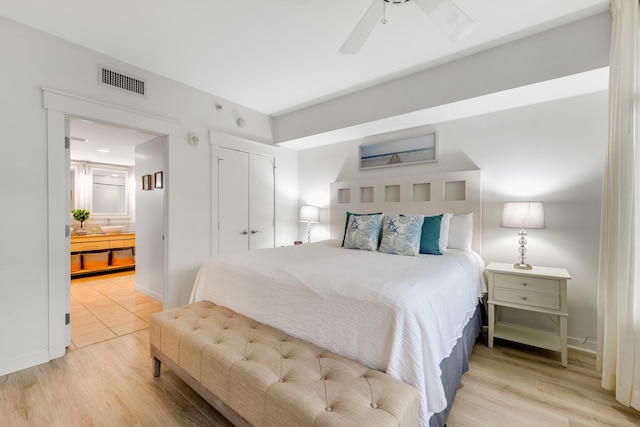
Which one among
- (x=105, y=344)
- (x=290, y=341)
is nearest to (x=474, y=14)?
(x=290, y=341)

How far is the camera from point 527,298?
7.44 feet

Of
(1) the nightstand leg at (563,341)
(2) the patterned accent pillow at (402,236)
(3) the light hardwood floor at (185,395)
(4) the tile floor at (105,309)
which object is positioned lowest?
(4) the tile floor at (105,309)

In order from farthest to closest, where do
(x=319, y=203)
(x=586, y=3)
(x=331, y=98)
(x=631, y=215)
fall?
(x=319, y=203) < (x=331, y=98) < (x=586, y=3) < (x=631, y=215)

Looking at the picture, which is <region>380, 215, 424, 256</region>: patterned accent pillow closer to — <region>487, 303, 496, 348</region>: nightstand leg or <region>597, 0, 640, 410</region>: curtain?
<region>487, 303, 496, 348</region>: nightstand leg

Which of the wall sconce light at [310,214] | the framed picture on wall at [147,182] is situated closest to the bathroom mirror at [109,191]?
the framed picture on wall at [147,182]

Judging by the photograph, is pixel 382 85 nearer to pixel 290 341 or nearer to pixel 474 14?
pixel 474 14

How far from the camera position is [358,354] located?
Answer: 1.40 m

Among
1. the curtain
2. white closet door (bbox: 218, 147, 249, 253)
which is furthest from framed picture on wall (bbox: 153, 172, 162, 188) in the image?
the curtain

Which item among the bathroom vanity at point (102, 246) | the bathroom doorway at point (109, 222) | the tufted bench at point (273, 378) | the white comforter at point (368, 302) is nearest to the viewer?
the tufted bench at point (273, 378)

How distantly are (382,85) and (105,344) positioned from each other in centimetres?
382

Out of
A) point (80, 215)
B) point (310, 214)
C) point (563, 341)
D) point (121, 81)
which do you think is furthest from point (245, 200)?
point (80, 215)

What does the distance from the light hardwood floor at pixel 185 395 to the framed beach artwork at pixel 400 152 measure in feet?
7.12

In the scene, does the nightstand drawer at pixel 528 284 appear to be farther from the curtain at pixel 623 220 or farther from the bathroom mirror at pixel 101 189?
the bathroom mirror at pixel 101 189

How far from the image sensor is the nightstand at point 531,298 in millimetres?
2145
